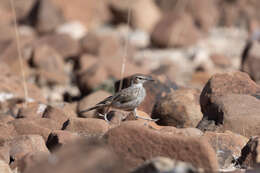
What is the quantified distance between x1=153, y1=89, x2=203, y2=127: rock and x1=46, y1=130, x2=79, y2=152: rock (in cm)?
181

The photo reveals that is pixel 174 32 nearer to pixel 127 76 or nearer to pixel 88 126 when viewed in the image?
pixel 127 76

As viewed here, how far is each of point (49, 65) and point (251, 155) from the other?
9235 mm

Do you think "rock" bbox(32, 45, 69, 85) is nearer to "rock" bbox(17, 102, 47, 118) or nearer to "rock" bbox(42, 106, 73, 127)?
"rock" bbox(17, 102, 47, 118)

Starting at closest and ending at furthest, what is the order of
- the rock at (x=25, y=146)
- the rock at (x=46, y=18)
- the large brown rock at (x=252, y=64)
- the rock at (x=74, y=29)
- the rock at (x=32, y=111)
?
the rock at (x=25, y=146) → the rock at (x=32, y=111) → the large brown rock at (x=252, y=64) → the rock at (x=74, y=29) → the rock at (x=46, y=18)

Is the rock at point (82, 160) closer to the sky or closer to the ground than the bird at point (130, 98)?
closer to the sky

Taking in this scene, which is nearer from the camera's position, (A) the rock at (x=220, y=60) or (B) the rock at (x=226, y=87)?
(B) the rock at (x=226, y=87)

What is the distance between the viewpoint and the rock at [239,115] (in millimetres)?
5473

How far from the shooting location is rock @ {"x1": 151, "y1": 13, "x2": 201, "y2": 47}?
1584cm

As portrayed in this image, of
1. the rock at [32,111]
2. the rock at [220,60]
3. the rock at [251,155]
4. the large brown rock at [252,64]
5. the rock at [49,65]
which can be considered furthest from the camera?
the rock at [220,60]

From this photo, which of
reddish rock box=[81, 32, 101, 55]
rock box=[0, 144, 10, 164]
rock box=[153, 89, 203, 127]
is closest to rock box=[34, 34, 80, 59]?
reddish rock box=[81, 32, 101, 55]

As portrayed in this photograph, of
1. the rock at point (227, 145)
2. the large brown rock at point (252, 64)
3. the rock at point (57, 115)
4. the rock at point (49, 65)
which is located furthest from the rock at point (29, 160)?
the large brown rock at point (252, 64)

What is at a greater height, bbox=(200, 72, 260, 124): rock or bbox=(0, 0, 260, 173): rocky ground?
bbox=(200, 72, 260, 124): rock

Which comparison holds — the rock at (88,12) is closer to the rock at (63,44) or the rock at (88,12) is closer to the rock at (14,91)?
the rock at (63,44)

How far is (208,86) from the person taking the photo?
6297mm
